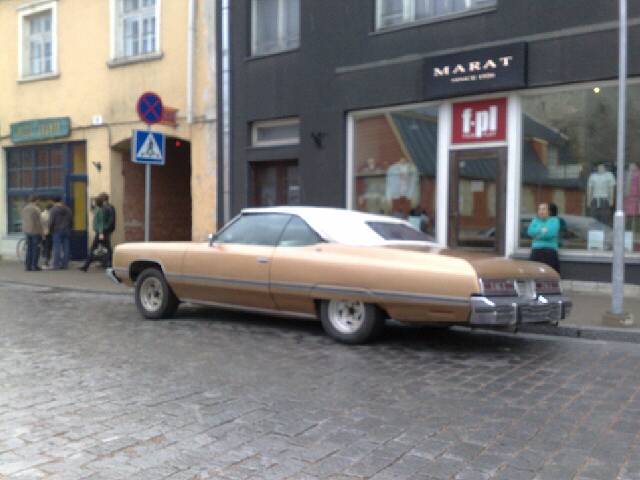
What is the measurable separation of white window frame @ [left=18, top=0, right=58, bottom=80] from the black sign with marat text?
35.4ft

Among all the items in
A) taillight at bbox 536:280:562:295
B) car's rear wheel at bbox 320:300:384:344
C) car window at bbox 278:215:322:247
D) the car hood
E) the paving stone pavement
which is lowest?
the paving stone pavement

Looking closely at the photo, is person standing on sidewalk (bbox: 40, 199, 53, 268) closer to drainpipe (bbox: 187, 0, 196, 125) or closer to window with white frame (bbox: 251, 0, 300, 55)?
drainpipe (bbox: 187, 0, 196, 125)

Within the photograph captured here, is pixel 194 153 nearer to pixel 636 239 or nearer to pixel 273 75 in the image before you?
pixel 273 75

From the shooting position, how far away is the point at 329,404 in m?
4.69

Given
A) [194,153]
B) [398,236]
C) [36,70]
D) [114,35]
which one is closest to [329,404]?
[398,236]

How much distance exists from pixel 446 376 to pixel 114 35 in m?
13.7

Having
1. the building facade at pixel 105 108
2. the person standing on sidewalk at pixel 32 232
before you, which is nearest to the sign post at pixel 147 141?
the building facade at pixel 105 108

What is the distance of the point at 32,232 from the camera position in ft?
50.9

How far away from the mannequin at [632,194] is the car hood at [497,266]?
12.7 feet

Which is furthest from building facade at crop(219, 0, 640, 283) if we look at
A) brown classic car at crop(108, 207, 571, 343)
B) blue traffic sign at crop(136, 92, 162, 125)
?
brown classic car at crop(108, 207, 571, 343)

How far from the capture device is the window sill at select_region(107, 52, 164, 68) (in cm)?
1535

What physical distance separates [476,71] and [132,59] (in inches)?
345

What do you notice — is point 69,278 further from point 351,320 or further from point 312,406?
point 312,406

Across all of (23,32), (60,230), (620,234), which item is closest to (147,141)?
(60,230)
